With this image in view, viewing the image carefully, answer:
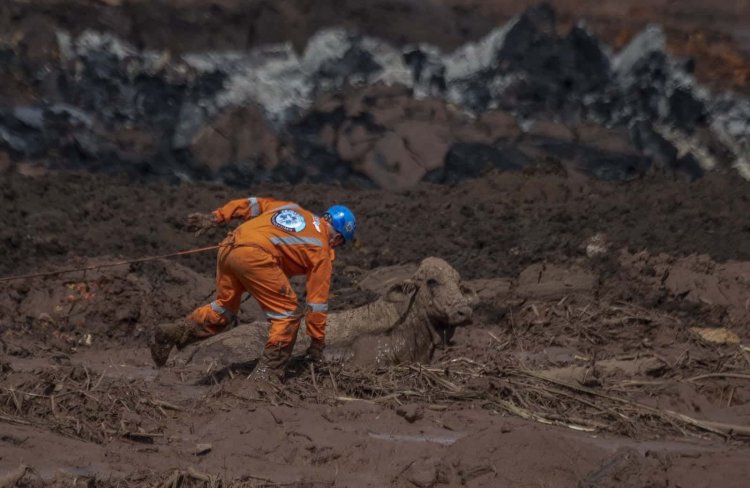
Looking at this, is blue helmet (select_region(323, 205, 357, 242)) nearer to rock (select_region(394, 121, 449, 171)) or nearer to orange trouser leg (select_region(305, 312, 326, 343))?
orange trouser leg (select_region(305, 312, 326, 343))

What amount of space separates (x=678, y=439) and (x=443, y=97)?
37.6 ft

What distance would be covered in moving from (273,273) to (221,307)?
62 cm

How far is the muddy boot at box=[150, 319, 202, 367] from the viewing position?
8844 mm

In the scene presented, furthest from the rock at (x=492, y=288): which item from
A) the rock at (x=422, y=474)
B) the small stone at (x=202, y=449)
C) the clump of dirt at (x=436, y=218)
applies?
the small stone at (x=202, y=449)

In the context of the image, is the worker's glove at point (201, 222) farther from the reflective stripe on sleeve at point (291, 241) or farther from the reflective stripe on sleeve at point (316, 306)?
the reflective stripe on sleeve at point (316, 306)

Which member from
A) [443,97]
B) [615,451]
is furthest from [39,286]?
[443,97]

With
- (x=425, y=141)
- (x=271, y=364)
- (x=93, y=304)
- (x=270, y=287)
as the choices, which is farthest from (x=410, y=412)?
(x=425, y=141)

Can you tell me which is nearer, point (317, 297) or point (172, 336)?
point (317, 297)

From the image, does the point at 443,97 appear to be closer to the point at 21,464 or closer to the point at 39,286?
the point at 39,286

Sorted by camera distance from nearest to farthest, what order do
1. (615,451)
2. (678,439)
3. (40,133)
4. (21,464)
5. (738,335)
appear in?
(21,464), (615,451), (678,439), (738,335), (40,133)

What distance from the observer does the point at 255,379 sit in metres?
8.35

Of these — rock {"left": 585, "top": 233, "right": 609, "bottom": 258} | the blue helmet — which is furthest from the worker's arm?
rock {"left": 585, "top": 233, "right": 609, "bottom": 258}

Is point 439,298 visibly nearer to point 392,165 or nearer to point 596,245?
point 596,245

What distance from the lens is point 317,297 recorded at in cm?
840
